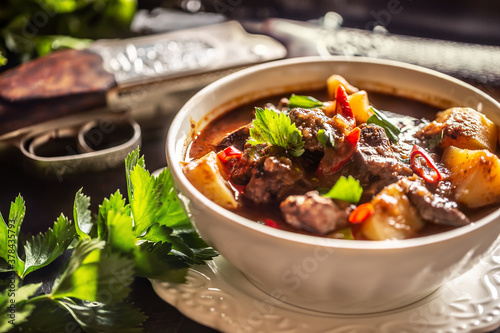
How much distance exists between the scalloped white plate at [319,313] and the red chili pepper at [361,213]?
38 centimetres

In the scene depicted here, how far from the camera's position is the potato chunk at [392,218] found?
2.03 metres

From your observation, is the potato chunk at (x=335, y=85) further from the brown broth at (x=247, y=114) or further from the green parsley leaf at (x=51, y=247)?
the green parsley leaf at (x=51, y=247)

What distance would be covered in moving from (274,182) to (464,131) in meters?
0.95

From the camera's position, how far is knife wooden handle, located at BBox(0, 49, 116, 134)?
3553 mm

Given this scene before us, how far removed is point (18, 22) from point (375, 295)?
3882 mm

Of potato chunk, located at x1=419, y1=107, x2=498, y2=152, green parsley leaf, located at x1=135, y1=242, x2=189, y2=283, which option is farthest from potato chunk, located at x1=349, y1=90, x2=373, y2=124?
green parsley leaf, located at x1=135, y1=242, x2=189, y2=283

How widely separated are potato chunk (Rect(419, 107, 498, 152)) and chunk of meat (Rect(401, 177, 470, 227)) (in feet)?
1.52

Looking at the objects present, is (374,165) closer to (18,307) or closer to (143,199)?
(143,199)

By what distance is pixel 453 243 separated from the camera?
190 centimetres

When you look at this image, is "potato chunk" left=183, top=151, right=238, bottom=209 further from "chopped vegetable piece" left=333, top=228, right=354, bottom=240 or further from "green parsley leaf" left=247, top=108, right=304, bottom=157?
"chopped vegetable piece" left=333, top=228, right=354, bottom=240

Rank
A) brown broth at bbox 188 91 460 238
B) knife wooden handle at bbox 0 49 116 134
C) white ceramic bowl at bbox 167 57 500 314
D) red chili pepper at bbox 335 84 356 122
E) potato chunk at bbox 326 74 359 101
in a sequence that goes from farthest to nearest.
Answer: knife wooden handle at bbox 0 49 116 134 < potato chunk at bbox 326 74 359 101 < brown broth at bbox 188 91 460 238 < red chili pepper at bbox 335 84 356 122 < white ceramic bowl at bbox 167 57 500 314

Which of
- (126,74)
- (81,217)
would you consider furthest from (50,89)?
(81,217)

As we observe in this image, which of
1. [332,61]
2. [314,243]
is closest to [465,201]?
[314,243]

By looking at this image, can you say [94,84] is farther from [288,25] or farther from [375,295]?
[375,295]
